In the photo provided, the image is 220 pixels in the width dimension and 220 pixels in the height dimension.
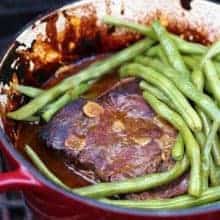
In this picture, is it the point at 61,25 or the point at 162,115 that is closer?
the point at 162,115

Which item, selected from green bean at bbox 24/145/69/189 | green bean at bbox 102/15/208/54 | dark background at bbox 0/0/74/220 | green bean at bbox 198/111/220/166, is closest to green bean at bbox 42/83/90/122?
green bean at bbox 24/145/69/189

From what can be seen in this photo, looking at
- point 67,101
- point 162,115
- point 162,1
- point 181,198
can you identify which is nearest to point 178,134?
point 162,115

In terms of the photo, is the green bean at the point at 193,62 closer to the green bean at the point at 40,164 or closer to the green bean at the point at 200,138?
the green bean at the point at 200,138

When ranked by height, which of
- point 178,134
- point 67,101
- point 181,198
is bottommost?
point 181,198

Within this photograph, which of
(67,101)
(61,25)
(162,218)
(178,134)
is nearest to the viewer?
(162,218)

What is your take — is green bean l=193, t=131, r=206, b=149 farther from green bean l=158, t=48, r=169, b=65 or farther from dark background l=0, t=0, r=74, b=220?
dark background l=0, t=0, r=74, b=220

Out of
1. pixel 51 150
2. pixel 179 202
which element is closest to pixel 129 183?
pixel 179 202

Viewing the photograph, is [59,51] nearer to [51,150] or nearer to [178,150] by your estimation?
[51,150]

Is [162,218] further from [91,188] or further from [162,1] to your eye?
[162,1]
